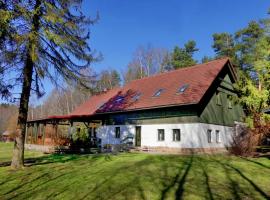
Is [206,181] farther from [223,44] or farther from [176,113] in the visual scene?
[223,44]

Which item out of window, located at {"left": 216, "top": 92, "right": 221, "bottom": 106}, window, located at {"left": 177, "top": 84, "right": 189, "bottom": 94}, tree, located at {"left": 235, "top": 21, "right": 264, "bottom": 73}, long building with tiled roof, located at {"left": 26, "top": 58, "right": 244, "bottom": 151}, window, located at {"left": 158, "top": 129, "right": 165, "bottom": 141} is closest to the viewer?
long building with tiled roof, located at {"left": 26, "top": 58, "right": 244, "bottom": 151}

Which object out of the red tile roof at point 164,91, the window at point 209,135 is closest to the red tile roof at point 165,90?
the red tile roof at point 164,91

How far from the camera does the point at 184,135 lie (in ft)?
75.4

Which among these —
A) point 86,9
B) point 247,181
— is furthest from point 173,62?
point 247,181

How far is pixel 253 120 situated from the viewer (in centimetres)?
2388

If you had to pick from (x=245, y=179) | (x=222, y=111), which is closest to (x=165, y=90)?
(x=222, y=111)

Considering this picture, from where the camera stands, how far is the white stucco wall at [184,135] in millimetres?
22703

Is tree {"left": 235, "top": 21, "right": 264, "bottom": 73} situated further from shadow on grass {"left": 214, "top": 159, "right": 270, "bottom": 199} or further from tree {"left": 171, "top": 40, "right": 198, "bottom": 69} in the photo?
shadow on grass {"left": 214, "top": 159, "right": 270, "bottom": 199}

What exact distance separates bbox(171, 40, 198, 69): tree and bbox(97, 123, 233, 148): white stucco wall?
2402 centimetres

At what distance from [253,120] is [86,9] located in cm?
1590

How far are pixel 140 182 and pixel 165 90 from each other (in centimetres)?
1603

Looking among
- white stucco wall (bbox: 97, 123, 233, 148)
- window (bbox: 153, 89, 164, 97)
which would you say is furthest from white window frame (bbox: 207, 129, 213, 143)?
window (bbox: 153, 89, 164, 97)

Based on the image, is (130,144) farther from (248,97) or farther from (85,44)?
(85,44)

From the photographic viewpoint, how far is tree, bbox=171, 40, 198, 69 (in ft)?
163
